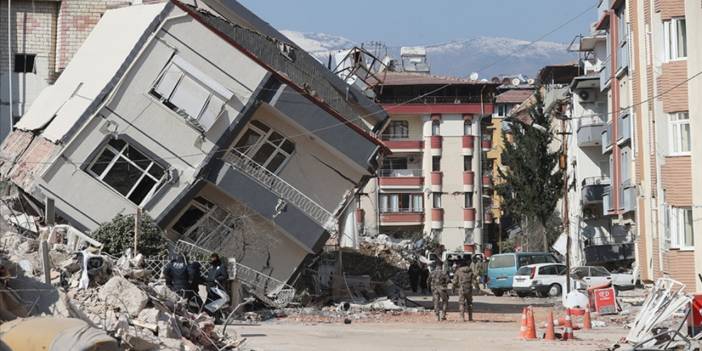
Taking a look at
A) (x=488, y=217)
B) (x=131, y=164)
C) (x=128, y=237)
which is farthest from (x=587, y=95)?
(x=128, y=237)

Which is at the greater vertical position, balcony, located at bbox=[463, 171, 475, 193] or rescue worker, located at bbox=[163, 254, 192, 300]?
balcony, located at bbox=[463, 171, 475, 193]

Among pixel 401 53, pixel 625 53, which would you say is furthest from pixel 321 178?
pixel 401 53

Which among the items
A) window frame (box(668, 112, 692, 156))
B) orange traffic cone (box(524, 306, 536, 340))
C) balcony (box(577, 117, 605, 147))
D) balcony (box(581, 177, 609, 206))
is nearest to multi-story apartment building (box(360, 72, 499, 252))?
balcony (box(577, 117, 605, 147))

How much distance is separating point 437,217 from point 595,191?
26.5 meters

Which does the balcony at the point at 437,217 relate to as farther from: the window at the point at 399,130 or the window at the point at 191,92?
the window at the point at 191,92

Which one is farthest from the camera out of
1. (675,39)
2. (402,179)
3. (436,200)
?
(436,200)

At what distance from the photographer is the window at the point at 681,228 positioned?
Answer: 127 ft

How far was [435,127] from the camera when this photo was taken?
306 feet

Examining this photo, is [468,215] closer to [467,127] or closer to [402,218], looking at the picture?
[402,218]

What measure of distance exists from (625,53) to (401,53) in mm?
54946

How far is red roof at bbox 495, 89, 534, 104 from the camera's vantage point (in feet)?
418

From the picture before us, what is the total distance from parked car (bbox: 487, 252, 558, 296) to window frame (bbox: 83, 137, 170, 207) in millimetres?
22860

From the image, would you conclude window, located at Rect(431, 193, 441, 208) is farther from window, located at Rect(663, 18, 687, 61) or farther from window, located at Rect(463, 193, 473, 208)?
window, located at Rect(663, 18, 687, 61)

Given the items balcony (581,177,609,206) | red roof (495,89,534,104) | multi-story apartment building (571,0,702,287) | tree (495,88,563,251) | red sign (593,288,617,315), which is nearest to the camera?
red sign (593,288,617,315)
